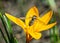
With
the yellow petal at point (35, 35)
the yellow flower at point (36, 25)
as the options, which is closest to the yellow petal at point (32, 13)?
the yellow flower at point (36, 25)

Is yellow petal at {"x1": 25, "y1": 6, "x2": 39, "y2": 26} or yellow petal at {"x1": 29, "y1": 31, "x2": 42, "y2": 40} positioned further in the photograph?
yellow petal at {"x1": 25, "y1": 6, "x2": 39, "y2": 26}

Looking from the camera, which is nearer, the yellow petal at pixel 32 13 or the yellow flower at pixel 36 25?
the yellow flower at pixel 36 25

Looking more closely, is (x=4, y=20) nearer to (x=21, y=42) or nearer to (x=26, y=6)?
(x=21, y=42)

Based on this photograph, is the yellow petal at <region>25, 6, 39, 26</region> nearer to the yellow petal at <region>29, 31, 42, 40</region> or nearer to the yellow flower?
the yellow flower

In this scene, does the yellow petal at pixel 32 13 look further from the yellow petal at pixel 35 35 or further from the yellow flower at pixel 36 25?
the yellow petal at pixel 35 35

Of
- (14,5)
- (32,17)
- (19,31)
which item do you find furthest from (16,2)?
(32,17)

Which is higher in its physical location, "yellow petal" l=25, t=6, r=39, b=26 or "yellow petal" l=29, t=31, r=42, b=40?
"yellow petal" l=25, t=6, r=39, b=26

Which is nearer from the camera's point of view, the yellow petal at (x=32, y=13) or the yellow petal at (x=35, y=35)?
the yellow petal at (x=35, y=35)

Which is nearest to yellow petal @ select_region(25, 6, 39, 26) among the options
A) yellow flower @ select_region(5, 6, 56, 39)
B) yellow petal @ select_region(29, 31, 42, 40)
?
yellow flower @ select_region(5, 6, 56, 39)

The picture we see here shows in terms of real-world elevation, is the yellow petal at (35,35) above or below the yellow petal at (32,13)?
below

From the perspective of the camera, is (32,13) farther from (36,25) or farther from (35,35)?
(35,35)

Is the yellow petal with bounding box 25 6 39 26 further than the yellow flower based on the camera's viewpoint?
Yes
